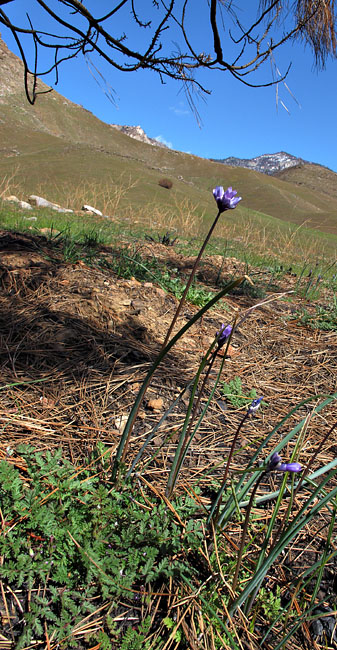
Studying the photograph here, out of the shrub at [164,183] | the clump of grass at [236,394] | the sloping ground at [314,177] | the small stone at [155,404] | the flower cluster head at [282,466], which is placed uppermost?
the sloping ground at [314,177]

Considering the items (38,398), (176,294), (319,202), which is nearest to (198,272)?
(176,294)

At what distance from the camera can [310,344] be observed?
2.39 metres

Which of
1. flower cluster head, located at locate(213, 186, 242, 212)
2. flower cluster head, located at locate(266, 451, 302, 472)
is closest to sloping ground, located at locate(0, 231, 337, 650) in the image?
flower cluster head, located at locate(266, 451, 302, 472)

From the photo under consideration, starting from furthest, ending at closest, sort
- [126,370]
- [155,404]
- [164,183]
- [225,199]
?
[164,183] → [126,370] → [155,404] → [225,199]

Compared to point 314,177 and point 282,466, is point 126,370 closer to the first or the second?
point 282,466

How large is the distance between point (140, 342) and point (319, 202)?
49.7 meters

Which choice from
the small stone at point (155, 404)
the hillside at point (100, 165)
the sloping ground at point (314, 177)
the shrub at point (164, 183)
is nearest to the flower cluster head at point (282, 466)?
the small stone at point (155, 404)

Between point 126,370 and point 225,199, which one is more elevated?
point 225,199

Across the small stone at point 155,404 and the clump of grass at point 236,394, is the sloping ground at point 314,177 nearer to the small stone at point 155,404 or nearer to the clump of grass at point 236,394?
the clump of grass at point 236,394

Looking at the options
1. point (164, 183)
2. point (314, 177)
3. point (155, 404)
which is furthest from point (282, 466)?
point (314, 177)

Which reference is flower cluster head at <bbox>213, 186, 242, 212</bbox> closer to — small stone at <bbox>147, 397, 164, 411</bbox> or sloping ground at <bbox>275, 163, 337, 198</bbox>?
small stone at <bbox>147, 397, 164, 411</bbox>

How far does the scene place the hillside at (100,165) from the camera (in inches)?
669

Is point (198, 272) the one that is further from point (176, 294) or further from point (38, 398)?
point (38, 398)

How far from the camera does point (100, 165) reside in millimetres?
19828
